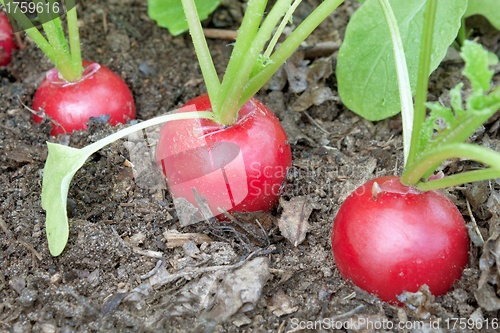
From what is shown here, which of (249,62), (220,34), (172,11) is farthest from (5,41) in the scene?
(249,62)

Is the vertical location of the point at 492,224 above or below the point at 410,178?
below

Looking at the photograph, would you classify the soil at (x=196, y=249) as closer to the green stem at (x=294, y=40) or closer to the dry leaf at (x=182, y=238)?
the dry leaf at (x=182, y=238)

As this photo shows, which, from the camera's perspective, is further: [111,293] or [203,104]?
[203,104]

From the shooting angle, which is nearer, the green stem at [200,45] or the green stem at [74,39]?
the green stem at [200,45]

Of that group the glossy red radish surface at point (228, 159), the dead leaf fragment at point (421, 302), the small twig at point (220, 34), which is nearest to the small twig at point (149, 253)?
the glossy red radish surface at point (228, 159)

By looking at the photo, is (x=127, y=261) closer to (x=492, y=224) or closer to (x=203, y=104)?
(x=203, y=104)

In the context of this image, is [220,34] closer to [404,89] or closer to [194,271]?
[404,89]

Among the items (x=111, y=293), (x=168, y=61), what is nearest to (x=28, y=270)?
(x=111, y=293)

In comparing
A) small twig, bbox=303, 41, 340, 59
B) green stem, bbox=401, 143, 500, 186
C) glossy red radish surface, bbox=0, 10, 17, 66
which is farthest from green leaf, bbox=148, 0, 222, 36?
green stem, bbox=401, 143, 500, 186
